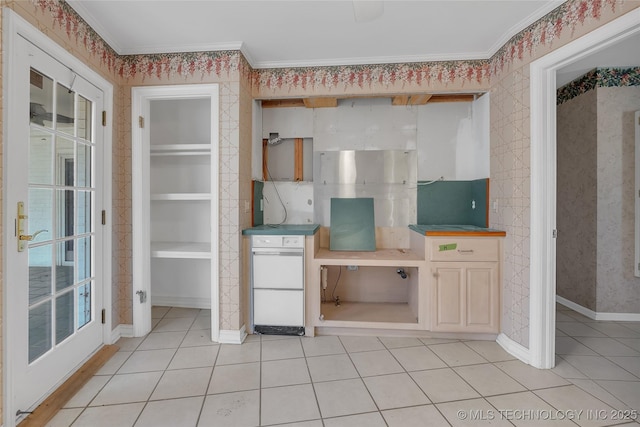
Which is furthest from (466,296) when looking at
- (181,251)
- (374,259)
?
(181,251)

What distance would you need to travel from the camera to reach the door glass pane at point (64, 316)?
186 centimetres

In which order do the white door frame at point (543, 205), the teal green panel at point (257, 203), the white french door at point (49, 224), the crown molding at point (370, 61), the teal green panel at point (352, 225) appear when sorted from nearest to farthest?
the white french door at point (49, 224) < the white door frame at point (543, 205) < the crown molding at point (370, 61) < the teal green panel at point (257, 203) < the teal green panel at point (352, 225)

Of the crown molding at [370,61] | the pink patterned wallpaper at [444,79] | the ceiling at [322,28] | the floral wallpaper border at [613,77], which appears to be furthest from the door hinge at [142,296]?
the floral wallpaper border at [613,77]

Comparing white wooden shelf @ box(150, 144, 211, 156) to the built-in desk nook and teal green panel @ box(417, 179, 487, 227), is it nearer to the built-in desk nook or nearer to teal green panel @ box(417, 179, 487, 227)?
the built-in desk nook

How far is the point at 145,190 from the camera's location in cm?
250

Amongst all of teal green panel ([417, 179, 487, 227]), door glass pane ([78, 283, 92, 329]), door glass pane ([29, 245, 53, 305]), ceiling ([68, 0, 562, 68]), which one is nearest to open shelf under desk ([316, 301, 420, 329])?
teal green panel ([417, 179, 487, 227])

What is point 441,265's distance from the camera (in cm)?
241

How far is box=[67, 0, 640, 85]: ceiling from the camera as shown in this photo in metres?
1.93

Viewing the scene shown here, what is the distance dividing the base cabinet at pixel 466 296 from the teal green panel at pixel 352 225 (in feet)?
2.42

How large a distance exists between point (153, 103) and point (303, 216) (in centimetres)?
Answer: 200

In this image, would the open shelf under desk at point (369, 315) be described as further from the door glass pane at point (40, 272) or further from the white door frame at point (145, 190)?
the door glass pane at point (40, 272)

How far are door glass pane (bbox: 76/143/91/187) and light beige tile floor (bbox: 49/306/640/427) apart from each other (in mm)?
1327

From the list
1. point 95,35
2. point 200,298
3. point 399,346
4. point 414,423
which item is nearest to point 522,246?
point 399,346

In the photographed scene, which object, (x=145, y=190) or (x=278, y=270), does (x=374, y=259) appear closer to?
(x=278, y=270)
